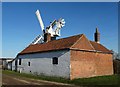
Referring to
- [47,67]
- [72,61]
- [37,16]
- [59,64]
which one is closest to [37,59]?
[47,67]

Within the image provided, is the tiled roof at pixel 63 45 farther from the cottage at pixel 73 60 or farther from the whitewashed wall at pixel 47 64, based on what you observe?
the whitewashed wall at pixel 47 64

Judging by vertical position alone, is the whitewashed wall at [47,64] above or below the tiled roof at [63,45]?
below

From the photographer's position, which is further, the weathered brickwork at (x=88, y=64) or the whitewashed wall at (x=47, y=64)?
the whitewashed wall at (x=47, y=64)

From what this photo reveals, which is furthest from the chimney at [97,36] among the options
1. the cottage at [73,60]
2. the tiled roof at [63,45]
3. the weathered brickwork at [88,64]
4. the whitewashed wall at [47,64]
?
the whitewashed wall at [47,64]

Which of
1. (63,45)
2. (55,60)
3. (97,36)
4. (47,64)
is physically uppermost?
(97,36)

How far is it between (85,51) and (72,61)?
3.13 meters

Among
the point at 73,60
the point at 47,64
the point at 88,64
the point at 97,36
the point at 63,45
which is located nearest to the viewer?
the point at 73,60

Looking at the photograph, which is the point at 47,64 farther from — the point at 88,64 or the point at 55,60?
the point at 88,64

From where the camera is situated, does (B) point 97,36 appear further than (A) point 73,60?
Yes

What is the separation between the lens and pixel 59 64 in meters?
28.6

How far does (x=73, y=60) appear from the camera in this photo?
89.1 feet

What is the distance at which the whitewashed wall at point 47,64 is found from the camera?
27.5 meters

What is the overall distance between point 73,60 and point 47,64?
5.60 metres

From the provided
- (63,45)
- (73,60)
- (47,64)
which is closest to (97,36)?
(63,45)
